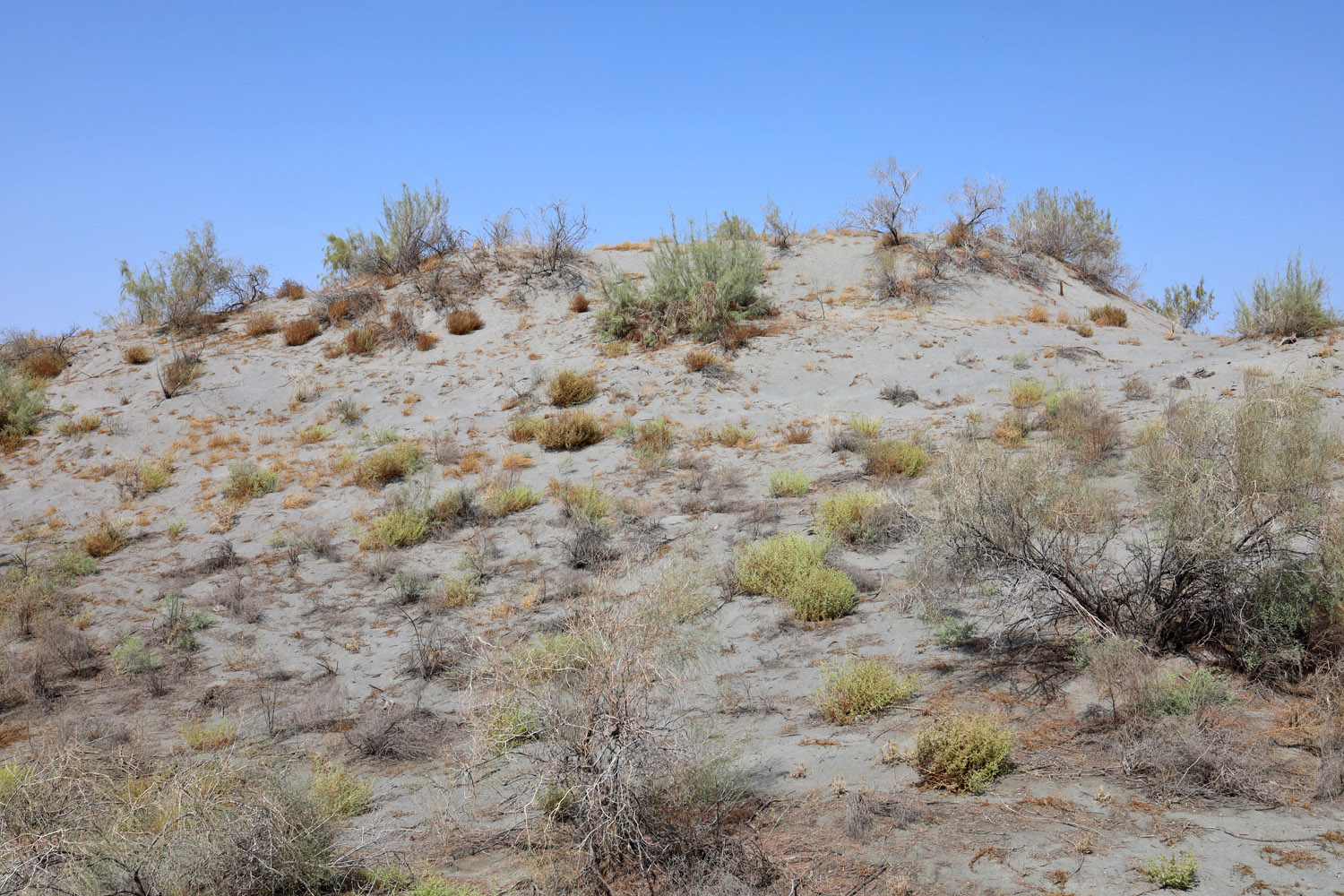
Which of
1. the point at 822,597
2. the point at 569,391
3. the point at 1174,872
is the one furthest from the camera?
the point at 569,391

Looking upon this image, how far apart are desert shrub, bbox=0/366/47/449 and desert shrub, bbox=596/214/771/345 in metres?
11.3

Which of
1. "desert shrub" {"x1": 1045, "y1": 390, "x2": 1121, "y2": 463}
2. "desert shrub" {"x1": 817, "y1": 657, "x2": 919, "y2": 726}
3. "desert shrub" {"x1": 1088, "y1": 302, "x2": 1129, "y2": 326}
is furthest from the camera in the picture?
"desert shrub" {"x1": 1088, "y1": 302, "x2": 1129, "y2": 326}

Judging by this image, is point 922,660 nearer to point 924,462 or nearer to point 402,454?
point 924,462

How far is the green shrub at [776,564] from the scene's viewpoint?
8.29 meters

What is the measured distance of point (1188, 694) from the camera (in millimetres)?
5027

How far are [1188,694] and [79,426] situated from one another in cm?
1813

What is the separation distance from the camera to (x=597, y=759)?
12.8 feet

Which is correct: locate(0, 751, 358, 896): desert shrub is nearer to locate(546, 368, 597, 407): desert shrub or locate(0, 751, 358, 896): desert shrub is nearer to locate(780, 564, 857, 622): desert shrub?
locate(780, 564, 857, 622): desert shrub

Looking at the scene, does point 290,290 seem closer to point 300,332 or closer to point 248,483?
point 300,332

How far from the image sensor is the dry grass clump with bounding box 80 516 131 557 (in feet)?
37.1

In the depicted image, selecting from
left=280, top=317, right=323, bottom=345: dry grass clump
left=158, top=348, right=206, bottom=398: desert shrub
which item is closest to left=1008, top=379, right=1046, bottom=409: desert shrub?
left=280, top=317, right=323, bottom=345: dry grass clump

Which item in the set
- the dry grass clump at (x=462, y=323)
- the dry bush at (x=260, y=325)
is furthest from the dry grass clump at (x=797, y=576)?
the dry bush at (x=260, y=325)

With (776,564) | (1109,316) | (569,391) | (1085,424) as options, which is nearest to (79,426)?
(569,391)

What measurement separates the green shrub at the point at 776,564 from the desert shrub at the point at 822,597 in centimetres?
24
